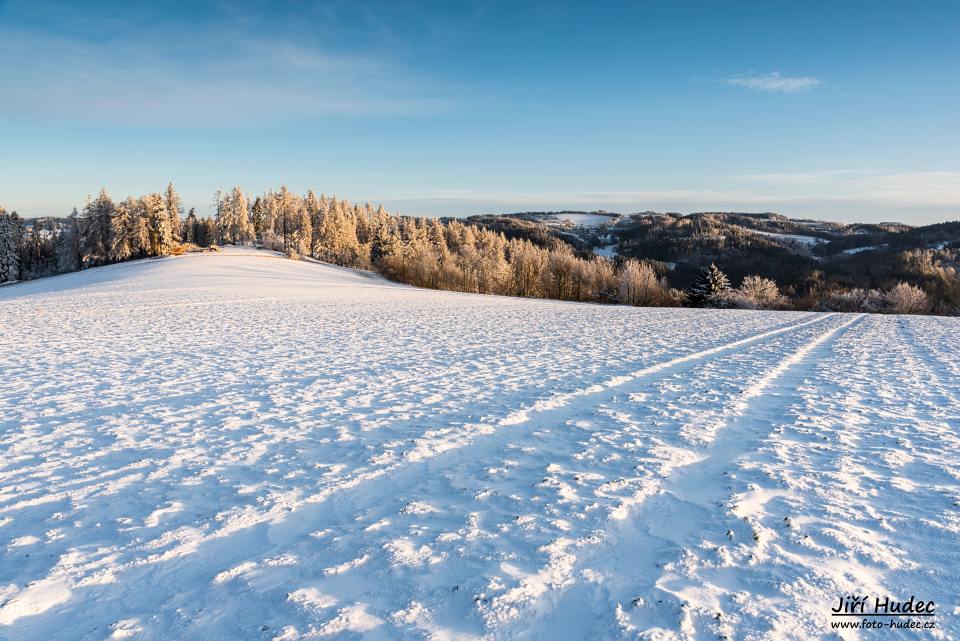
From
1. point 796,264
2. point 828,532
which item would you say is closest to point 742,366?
point 828,532

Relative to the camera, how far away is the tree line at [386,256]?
2904 inches

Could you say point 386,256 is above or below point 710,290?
above

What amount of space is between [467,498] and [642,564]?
2193mm

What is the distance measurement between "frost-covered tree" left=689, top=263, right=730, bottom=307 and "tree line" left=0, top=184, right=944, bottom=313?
0.47 feet

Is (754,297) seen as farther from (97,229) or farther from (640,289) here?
(97,229)

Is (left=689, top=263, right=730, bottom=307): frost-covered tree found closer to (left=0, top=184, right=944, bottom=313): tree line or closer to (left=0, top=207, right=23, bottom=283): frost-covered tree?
(left=0, top=184, right=944, bottom=313): tree line

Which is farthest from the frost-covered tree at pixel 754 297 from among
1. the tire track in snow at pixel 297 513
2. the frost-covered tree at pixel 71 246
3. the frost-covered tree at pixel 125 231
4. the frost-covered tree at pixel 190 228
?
the frost-covered tree at pixel 190 228

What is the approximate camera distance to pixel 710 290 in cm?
6869

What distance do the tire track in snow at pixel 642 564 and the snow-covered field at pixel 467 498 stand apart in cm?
2

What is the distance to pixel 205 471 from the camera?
22.2ft

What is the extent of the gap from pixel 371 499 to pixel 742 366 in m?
12.8

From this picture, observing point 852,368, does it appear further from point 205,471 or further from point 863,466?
point 205,471

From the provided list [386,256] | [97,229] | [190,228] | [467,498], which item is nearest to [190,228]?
[190,228]

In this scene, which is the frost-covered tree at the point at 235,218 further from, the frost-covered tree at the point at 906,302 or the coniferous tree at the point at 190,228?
the frost-covered tree at the point at 906,302
